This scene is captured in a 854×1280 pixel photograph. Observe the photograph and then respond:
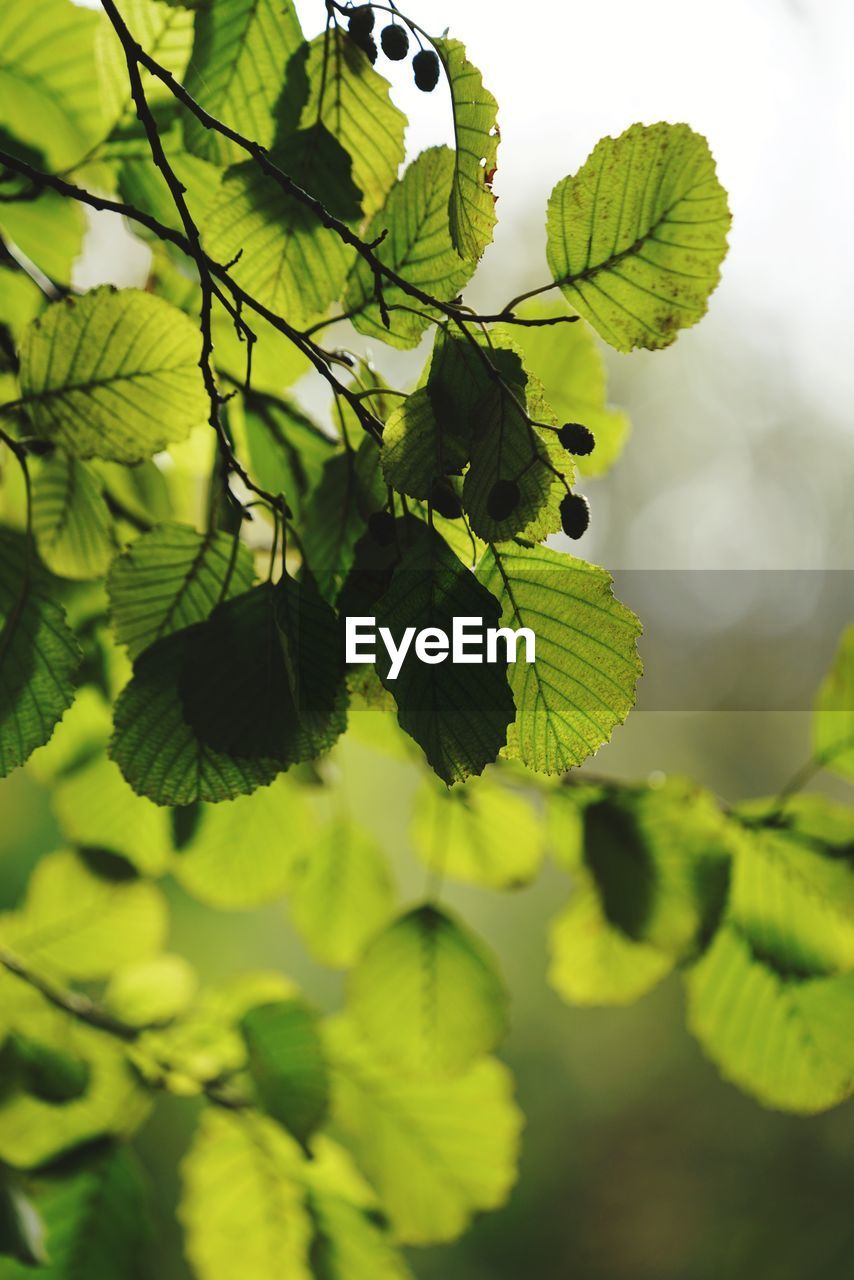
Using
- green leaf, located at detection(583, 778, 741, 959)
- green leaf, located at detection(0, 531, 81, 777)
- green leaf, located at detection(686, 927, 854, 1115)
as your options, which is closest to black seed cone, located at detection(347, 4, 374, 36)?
green leaf, located at detection(0, 531, 81, 777)

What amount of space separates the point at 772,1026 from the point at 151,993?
0.46 m

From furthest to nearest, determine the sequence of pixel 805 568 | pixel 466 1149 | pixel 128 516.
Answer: pixel 805 568 → pixel 466 1149 → pixel 128 516

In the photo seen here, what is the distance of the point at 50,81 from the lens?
499 millimetres

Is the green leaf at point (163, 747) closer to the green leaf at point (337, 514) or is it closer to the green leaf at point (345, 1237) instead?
the green leaf at point (337, 514)

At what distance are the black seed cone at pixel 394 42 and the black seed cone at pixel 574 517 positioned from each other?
0.19 meters

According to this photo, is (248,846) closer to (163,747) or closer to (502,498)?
(163,747)

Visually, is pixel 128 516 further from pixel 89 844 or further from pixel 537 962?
pixel 537 962

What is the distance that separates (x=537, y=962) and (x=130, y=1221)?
582 cm

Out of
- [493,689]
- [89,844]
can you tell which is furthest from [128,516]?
[493,689]

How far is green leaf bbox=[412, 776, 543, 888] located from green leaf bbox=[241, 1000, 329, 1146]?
0.51 ft

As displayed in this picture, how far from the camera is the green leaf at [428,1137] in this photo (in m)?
0.70

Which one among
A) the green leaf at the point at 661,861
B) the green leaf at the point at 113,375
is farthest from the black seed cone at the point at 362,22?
the green leaf at the point at 661,861

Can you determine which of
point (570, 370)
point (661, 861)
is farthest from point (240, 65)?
point (661, 861)

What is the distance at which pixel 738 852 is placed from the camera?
2.04ft
